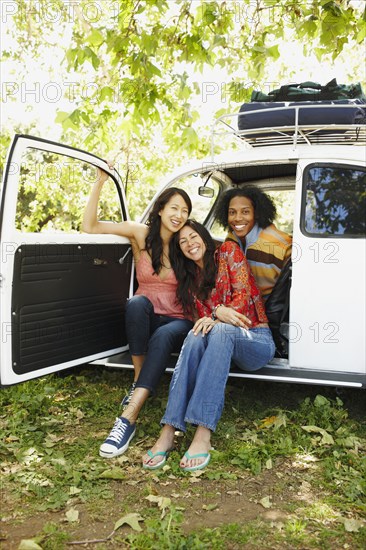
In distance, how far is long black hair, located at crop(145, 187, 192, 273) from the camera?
442cm

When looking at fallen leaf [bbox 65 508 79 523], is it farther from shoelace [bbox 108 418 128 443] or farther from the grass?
shoelace [bbox 108 418 128 443]

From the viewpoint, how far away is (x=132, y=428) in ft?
12.9

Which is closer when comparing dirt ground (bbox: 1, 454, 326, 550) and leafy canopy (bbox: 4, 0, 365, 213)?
dirt ground (bbox: 1, 454, 326, 550)

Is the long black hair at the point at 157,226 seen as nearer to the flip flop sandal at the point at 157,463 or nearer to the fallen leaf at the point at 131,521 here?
the flip flop sandal at the point at 157,463

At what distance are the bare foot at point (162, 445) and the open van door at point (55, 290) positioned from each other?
90 cm

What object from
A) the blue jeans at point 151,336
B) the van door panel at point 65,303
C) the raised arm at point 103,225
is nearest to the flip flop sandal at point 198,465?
the blue jeans at point 151,336

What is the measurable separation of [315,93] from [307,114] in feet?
1.90

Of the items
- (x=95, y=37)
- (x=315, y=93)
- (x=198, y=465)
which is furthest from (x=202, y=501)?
(x=95, y=37)

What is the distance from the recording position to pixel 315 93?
188 inches

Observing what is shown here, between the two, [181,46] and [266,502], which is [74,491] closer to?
[266,502]

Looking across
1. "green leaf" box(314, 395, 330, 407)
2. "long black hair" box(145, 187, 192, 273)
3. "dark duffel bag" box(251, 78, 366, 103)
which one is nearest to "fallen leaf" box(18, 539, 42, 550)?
"long black hair" box(145, 187, 192, 273)

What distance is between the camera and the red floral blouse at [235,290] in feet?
13.5

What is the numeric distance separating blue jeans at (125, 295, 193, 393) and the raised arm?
1.81ft

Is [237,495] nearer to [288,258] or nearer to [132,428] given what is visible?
[132,428]
